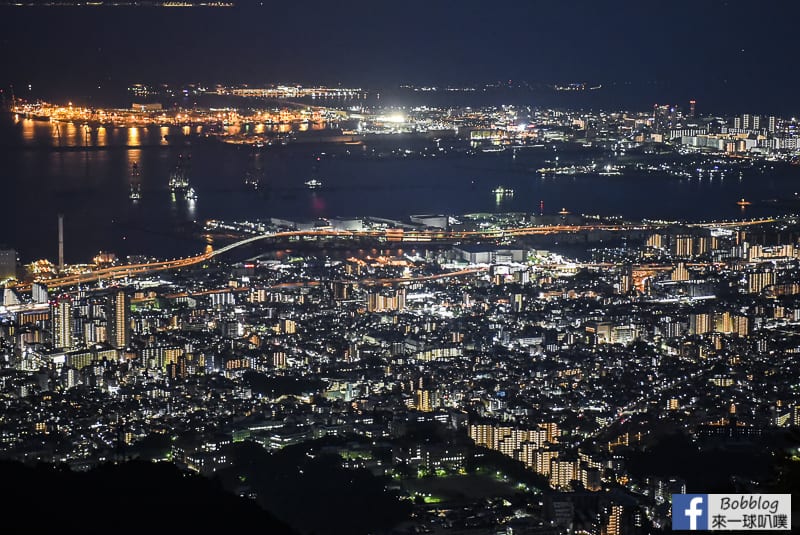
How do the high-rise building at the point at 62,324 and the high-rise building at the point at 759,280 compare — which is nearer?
the high-rise building at the point at 62,324

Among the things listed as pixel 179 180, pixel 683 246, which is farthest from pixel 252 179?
pixel 683 246

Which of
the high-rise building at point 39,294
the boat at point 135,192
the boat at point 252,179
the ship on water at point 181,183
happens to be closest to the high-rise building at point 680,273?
the high-rise building at point 39,294

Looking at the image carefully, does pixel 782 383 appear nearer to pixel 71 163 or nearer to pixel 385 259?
pixel 385 259

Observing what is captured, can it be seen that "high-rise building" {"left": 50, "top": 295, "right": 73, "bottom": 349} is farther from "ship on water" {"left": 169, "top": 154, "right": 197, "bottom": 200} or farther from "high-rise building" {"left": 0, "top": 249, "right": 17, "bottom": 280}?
"ship on water" {"left": 169, "top": 154, "right": 197, "bottom": 200}

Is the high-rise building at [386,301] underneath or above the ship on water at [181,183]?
underneath

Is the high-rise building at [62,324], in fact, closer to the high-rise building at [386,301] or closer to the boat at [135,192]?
the high-rise building at [386,301]

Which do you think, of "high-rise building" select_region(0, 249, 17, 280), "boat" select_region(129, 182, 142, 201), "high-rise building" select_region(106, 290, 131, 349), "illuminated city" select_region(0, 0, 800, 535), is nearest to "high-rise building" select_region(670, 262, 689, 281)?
"illuminated city" select_region(0, 0, 800, 535)

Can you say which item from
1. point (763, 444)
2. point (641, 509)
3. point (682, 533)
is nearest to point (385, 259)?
point (763, 444)
